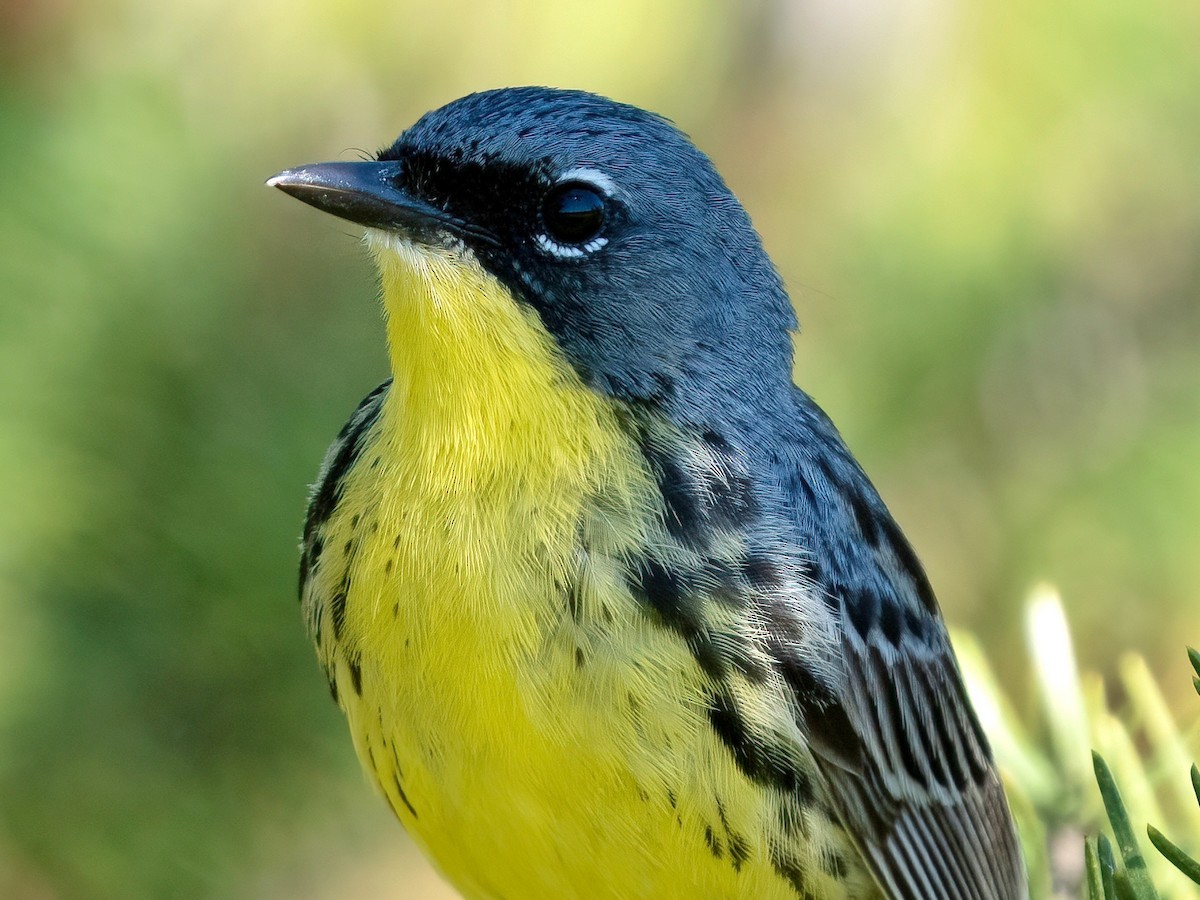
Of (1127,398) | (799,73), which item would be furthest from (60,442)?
(1127,398)

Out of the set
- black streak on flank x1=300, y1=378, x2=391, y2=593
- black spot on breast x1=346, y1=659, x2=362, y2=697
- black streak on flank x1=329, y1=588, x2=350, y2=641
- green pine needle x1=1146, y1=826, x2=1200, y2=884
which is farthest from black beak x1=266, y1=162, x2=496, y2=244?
green pine needle x1=1146, y1=826, x2=1200, y2=884

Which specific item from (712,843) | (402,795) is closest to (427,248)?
(402,795)

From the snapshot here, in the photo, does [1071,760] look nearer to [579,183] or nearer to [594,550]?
[594,550]

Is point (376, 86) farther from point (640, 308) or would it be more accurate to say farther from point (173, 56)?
point (640, 308)

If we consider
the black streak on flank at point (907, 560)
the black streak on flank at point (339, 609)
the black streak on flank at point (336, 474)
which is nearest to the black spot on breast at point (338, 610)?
the black streak on flank at point (339, 609)

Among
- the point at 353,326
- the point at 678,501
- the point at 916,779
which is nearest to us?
the point at 678,501

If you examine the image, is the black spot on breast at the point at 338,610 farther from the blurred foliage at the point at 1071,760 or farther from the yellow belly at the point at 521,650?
the blurred foliage at the point at 1071,760

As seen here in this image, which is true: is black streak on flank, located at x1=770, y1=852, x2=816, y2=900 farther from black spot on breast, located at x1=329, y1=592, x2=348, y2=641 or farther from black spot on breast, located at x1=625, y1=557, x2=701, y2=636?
black spot on breast, located at x1=329, y1=592, x2=348, y2=641
